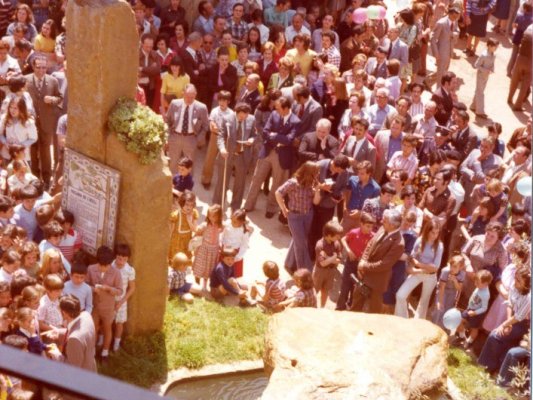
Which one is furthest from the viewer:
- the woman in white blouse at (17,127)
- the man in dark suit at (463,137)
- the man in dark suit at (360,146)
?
the man in dark suit at (463,137)

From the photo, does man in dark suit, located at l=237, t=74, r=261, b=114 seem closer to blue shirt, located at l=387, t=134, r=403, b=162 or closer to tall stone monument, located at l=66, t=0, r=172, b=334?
blue shirt, located at l=387, t=134, r=403, b=162

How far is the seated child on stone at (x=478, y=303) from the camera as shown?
8836mm

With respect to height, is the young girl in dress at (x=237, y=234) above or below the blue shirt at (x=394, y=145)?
below

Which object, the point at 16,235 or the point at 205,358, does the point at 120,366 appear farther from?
the point at 16,235

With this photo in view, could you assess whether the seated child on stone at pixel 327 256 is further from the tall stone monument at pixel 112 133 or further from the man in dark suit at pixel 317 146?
the tall stone monument at pixel 112 133

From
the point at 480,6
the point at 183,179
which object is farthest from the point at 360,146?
the point at 480,6

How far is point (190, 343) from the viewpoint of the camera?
8.85m

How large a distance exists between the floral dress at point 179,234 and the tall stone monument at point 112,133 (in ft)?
3.24

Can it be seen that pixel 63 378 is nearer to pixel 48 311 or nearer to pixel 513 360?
pixel 48 311

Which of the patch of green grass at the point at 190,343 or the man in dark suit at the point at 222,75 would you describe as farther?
the man in dark suit at the point at 222,75

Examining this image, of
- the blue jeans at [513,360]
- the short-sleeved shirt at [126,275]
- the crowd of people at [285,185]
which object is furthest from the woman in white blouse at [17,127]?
the blue jeans at [513,360]

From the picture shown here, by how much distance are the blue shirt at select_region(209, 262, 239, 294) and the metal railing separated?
7.74 m

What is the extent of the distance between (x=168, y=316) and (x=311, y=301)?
5.09 ft

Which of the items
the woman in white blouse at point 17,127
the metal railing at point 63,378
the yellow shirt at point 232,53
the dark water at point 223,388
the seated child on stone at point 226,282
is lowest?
the dark water at point 223,388
